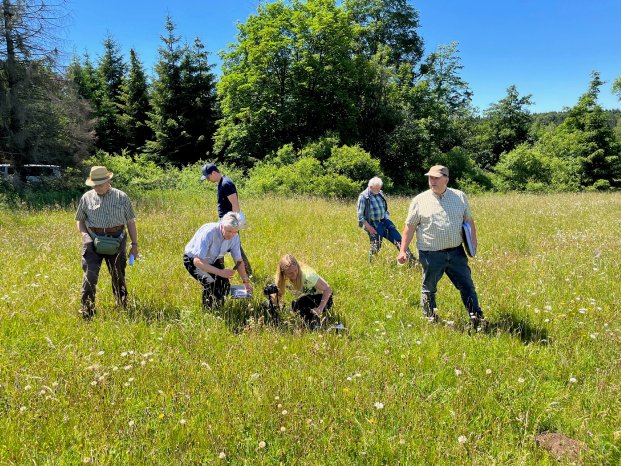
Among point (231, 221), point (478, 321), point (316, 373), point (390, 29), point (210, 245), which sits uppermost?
point (390, 29)

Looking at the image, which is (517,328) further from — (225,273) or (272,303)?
(225,273)

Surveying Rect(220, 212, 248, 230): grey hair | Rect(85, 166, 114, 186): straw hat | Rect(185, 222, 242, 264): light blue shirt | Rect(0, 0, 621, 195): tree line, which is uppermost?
Rect(0, 0, 621, 195): tree line

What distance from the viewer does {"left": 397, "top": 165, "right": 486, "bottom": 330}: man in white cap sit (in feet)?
14.0

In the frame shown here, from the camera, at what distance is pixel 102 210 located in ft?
14.9

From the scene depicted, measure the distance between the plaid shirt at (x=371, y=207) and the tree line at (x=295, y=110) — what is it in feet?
40.1

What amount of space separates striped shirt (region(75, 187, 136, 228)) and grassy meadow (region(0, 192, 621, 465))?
1.01m

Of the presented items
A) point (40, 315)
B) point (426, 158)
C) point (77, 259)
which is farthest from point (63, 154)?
point (426, 158)

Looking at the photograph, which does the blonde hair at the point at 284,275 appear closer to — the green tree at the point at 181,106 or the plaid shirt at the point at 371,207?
the plaid shirt at the point at 371,207

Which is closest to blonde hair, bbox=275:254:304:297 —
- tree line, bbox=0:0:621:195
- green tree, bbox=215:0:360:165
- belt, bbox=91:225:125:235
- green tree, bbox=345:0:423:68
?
belt, bbox=91:225:125:235

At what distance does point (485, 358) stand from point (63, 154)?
782 inches

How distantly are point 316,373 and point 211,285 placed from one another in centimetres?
193

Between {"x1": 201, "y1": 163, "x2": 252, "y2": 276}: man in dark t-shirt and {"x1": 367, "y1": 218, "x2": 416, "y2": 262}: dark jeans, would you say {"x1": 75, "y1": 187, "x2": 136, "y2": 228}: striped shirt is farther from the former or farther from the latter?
{"x1": 367, "y1": 218, "x2": 416, "y2": 262}: dark jeans

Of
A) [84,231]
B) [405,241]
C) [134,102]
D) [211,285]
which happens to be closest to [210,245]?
[211,285]

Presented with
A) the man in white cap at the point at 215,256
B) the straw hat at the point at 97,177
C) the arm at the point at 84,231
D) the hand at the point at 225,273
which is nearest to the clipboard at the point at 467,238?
the man in white cap at the point at 215,256
